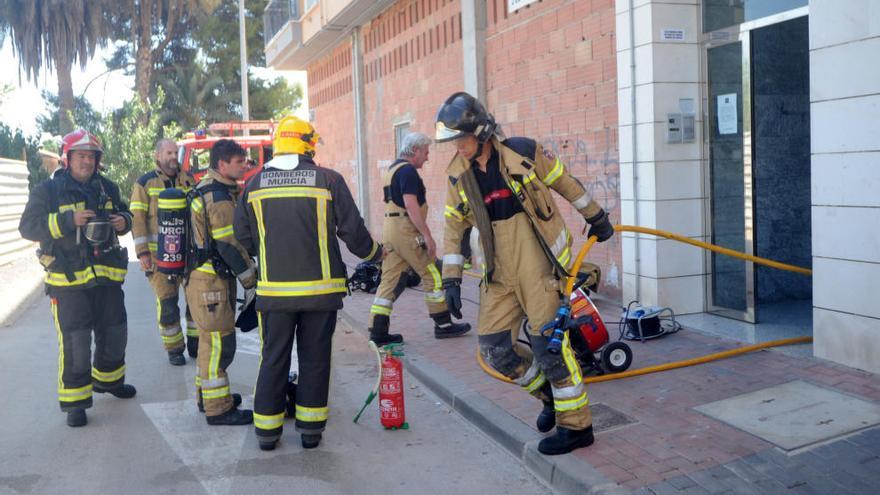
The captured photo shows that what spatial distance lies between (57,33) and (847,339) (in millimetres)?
31465

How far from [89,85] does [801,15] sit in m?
37.3

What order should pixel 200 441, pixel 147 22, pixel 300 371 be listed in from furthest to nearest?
pixel 147 22, pixel 200 441, pixel 300 371

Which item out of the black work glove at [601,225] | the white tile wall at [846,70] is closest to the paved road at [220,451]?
the black work glove at [601,225]

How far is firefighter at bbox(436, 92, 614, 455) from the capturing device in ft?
15.3

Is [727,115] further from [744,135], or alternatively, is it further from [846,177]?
[846,177]

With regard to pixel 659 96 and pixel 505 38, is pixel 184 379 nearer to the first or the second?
pixel 659 96

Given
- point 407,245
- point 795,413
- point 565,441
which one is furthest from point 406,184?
point 795,413

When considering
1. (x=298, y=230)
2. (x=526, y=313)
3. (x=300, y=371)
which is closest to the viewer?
(x=526, y=313)

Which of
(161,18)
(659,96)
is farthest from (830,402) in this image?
(161,18)

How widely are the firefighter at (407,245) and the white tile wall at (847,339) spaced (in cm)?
327

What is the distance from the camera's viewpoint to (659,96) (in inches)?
299

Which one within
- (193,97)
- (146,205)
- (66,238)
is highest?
(193,97)

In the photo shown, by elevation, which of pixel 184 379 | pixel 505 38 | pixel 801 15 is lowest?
pixel 184 379

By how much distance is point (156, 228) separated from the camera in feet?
24.0
